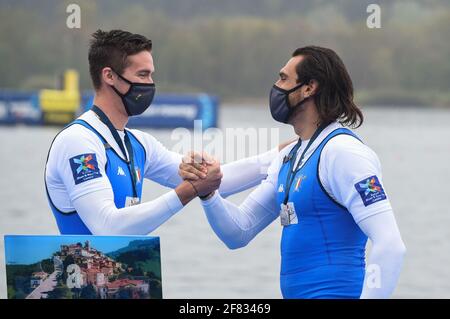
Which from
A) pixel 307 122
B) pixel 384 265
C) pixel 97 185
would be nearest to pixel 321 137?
pixel 307 122

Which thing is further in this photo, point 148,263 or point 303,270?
point 303,270

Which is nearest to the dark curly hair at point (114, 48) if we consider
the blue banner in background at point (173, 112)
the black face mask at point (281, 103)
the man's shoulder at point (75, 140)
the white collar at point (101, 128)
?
the white collar at point (101, 128)

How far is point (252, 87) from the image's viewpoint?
95125mm

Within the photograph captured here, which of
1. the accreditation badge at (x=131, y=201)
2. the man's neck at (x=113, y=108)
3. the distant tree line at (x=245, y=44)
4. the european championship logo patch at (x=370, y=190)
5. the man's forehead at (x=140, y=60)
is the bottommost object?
the accreditation badge at (x=131, y=201)

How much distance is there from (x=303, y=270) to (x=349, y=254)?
10.5 inches

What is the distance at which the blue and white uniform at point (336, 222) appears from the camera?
599 cm

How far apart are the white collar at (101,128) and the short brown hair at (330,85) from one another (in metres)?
1.20

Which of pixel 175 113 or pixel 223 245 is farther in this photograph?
pixel 175 113

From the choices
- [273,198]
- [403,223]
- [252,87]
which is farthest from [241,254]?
[252,87]

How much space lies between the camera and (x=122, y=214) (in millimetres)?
6500

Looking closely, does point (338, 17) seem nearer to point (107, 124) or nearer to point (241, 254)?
point (241, 254)

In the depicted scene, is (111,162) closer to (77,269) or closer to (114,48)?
(114,48)

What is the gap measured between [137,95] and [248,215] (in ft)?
3.18

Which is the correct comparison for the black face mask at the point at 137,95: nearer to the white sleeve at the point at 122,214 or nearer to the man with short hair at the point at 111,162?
the man with short hair at the point at 111,162
